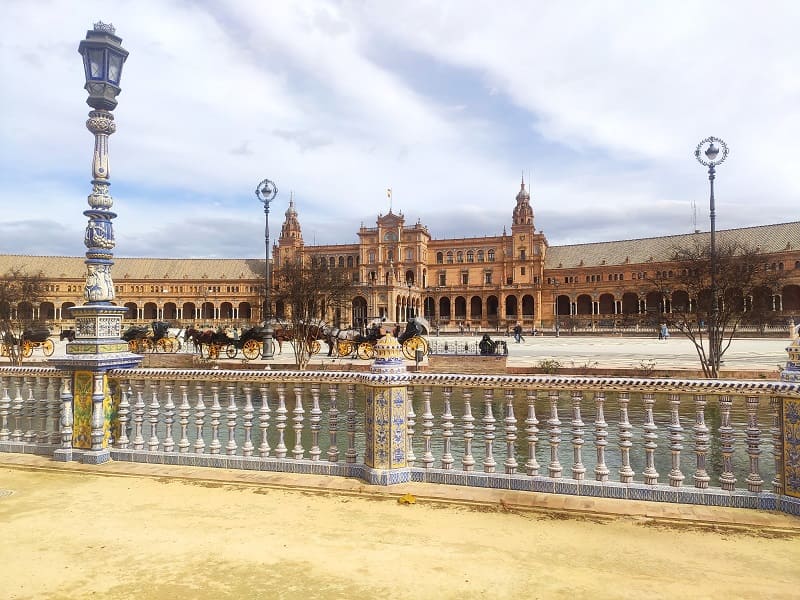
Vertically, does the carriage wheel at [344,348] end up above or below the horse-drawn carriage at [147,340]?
below

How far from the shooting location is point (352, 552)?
389 cm

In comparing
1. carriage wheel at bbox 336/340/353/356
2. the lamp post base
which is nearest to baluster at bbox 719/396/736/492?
the lamp post base

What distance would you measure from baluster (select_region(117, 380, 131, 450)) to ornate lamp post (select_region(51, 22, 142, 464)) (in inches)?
5.5

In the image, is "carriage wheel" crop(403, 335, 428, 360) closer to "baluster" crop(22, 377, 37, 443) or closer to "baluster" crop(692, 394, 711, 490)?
"baluster" crop(22, 377, 37, 443)

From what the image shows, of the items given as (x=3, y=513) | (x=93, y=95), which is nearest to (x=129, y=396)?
(x=3, y=513)

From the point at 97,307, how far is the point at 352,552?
4718 millimetres

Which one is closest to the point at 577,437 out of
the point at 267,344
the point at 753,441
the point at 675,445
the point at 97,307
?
the point at 675,445

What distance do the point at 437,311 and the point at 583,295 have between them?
20136 mm

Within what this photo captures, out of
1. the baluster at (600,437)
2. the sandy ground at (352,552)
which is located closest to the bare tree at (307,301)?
the sandy ground at (352,552)

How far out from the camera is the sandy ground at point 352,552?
333 cm

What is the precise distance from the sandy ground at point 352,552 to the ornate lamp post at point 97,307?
1.38 m

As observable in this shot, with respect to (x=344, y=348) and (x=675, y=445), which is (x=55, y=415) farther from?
(x=344, y=348)

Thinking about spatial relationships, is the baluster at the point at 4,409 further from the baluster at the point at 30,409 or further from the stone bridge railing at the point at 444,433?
the baluster at the point at 30,409

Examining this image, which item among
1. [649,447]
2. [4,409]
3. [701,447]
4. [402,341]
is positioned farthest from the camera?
[402,341]
